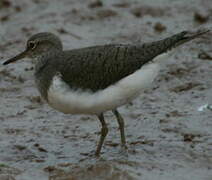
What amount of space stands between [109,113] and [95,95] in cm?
200

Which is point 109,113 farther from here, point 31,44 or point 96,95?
point 96,95

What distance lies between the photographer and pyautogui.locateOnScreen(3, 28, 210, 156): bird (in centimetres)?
745

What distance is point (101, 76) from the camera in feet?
24.6

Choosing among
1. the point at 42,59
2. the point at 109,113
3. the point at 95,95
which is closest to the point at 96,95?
the point at 95,95

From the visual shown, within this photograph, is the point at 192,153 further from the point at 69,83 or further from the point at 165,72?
the point at 165,72

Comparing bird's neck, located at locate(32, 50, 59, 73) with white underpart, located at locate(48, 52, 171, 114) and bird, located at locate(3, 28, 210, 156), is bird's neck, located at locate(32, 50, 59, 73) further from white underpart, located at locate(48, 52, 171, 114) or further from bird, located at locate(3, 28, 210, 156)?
white underpart, located at locate(48, 52, 171, 114)

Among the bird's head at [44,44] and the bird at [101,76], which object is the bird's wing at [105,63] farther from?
the bird's head at [44,44]

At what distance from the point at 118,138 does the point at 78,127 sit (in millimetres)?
705

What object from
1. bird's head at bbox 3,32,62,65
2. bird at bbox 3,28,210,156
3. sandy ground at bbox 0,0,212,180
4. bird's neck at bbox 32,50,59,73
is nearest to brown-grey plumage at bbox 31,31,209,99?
bird at bbox 3,28,210,156

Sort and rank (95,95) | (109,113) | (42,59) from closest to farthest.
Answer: (95,95)
(42,59)
(109,113)

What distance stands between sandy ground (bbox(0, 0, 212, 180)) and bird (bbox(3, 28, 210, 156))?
2.59 ft

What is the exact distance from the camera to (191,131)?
838 centimetres

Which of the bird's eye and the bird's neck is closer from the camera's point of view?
the bird's neck

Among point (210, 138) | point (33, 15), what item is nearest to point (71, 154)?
point (210, 138)
